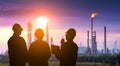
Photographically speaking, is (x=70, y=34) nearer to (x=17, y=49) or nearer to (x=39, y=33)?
(x=39, y=33)

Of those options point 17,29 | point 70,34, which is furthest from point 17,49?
point 70,34

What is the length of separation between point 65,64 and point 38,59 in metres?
0.98

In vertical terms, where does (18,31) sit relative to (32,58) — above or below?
above

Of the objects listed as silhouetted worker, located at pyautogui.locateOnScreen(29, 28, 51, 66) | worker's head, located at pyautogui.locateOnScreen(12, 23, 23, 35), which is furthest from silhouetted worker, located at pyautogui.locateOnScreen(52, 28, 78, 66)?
worker's head, located at pyautogui.locateOnScreen(12, 23, 23, 35)

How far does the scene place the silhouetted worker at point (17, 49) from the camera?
12602 millimetres

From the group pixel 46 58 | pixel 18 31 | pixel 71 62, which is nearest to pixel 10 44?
pixel 18 31

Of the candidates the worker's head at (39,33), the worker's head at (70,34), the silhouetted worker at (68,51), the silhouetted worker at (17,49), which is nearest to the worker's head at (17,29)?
the silhouetted worker at (17,49)

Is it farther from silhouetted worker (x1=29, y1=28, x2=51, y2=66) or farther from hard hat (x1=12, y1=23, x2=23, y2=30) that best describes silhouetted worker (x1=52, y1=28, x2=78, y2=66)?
hard hat (x1=12, y1=23, x2=23, y2=30)

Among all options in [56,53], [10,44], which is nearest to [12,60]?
[10,44]

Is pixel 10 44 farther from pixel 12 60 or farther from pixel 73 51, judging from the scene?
pixel 73 51

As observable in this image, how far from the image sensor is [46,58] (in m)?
12.8

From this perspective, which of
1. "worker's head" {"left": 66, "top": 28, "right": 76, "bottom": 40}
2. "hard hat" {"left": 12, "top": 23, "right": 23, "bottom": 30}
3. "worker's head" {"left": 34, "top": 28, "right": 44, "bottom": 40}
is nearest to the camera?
"worker's head" {"left": 34, "top": 28, "right": 44, "bottom": 40}

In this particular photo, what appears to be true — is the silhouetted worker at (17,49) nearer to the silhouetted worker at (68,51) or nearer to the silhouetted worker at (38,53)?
the silhouetted worker at (38,53)

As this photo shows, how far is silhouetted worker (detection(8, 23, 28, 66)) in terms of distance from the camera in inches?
496
